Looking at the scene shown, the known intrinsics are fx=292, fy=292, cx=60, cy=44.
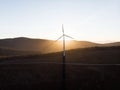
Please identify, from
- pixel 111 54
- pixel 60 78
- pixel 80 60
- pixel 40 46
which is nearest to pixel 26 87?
pixel 60 78

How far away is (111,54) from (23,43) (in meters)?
69.6

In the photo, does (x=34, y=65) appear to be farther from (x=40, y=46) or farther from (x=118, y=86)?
(x=40, y=46)

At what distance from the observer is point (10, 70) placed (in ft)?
92.1

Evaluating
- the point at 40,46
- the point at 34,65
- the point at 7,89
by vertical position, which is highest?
the point at 40,46

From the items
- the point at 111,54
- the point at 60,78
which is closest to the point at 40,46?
the point at 111,54

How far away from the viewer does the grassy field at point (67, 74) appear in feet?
76.7

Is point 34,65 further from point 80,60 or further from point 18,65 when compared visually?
point 80,60

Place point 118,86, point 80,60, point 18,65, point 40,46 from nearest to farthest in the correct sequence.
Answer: point 118,86 → point 18,65 → point 80,60 → point 40,46

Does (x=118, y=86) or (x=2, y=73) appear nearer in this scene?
(x=118, y=86)

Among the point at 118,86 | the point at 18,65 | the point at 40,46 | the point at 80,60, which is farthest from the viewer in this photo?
the point at 40,46

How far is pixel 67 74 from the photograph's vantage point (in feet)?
87.2

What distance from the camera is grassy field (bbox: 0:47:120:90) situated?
23391mm

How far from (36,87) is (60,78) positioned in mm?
3009

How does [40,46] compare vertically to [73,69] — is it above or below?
above
